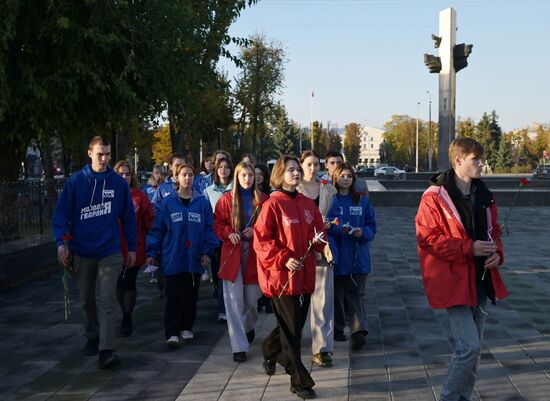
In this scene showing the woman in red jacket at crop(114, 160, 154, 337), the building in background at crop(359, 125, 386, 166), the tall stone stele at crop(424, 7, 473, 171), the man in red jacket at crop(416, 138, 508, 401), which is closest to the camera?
the man in red jacket at crop(416, 138, 508, 401)

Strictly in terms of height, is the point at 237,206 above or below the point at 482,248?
above

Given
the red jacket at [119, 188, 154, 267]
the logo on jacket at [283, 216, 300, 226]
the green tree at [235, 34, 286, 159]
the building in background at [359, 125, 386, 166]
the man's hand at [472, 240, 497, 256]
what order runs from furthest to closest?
1. the building in background at [359, 125, 386, 166]
2. the green tree at [235, 34, 286, 159]
3. the red jacket at [119, 188, 154, 267]
4. the logo on jacket at [283, 216, 300, 226]
5. the man's hand at [472, 240, 497, 256]

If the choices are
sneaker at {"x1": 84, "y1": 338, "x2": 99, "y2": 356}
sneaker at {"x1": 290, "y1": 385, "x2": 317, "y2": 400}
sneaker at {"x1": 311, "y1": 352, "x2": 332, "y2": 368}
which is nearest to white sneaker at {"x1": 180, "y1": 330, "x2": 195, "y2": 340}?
sneaker at {"x1": 84, "y1": 338, "x2": 99, "y2": 356}

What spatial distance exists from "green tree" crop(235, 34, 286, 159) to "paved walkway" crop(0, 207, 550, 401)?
3504cm

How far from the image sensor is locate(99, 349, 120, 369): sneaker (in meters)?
5.50

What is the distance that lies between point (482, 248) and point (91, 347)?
3.78m

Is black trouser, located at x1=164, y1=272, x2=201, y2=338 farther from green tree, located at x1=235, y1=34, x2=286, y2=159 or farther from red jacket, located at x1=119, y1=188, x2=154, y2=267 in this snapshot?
green tree, located at x1=235, y1=34, x2=286, y2=159

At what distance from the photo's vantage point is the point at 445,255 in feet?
13.1

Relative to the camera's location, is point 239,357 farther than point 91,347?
No

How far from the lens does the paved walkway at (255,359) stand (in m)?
4.89

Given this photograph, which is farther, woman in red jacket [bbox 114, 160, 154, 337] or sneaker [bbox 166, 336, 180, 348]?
woman in red jacket [bbox 114, 160, 154, 337]

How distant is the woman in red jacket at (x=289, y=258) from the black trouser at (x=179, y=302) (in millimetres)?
1530

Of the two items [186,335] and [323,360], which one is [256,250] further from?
[186,335]

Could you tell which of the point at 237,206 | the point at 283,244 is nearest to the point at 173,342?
the point at 237,206
